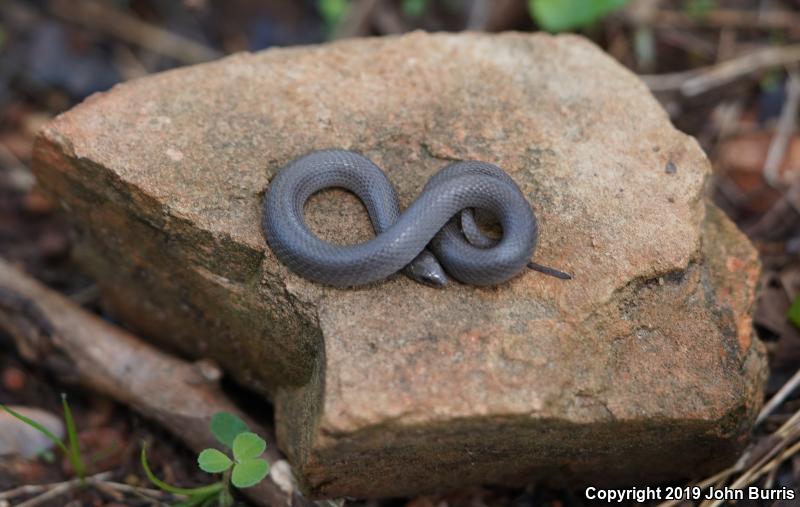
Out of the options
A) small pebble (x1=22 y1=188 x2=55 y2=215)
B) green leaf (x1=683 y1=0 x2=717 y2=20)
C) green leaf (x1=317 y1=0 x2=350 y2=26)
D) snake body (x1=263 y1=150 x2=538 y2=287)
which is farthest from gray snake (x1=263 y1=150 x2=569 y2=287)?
green leaf (x1=683 y1=0 x2=717 y2=20)

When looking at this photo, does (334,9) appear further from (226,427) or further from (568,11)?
(226,427)

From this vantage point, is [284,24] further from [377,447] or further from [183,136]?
[377,447]

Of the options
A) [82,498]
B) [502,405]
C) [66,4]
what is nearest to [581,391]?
[502,405]

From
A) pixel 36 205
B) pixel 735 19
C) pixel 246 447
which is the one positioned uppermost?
pixel 735 19

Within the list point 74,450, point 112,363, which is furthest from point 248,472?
point 112,363

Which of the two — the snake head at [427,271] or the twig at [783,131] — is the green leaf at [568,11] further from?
the snake head at [427,271]

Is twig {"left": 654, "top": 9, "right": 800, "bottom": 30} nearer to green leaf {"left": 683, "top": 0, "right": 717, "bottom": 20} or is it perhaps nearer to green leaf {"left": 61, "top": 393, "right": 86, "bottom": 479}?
green leaf {"left": 683, "top": 0, "right": 717, "bottom": 20}
